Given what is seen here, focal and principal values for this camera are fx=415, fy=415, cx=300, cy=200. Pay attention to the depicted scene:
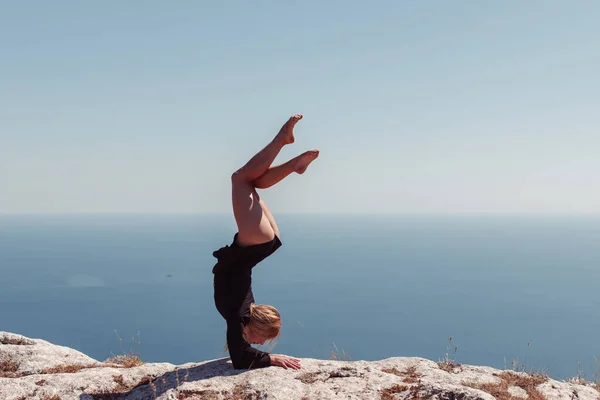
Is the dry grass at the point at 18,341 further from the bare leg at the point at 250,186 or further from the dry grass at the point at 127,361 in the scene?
the bare leg at the point at 250,186

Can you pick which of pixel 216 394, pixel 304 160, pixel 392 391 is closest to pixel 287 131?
pixel 304 160

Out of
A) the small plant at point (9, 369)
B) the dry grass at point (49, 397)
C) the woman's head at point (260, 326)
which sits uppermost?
the woman's head at point (260, 326)

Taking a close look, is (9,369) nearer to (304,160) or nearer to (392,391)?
(304,160)

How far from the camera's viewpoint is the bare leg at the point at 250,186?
6.84 meters

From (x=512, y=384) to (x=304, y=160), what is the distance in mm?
5152

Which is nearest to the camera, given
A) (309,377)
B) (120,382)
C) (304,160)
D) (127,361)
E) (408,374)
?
(309,377)

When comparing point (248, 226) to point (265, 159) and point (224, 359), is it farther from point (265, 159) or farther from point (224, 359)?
point (224, 359)

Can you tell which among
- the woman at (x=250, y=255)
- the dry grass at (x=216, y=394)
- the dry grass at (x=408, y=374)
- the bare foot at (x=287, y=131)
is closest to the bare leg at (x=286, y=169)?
the woman at (x=250, y=255)

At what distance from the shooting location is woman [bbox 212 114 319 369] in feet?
22.6

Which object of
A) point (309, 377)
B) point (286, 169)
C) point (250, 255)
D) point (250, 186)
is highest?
point (286, 169)

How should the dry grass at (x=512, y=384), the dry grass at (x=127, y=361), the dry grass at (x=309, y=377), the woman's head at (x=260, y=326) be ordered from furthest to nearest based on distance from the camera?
1. the dry grass at (x=127, y=361)
2. the woman's head at (x=260, y=326)
3. the dry grass at (x=309, y=377)
4. the dry grass at (x=512, y=384)

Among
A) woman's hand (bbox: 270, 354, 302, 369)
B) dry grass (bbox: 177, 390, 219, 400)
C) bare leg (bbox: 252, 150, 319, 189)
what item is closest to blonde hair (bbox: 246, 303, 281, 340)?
woman's hand (bbox: 270, 354, 302, 369)

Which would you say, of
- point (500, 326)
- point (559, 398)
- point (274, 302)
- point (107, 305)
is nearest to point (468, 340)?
point (500, 326)

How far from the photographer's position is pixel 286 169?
7.07 m
